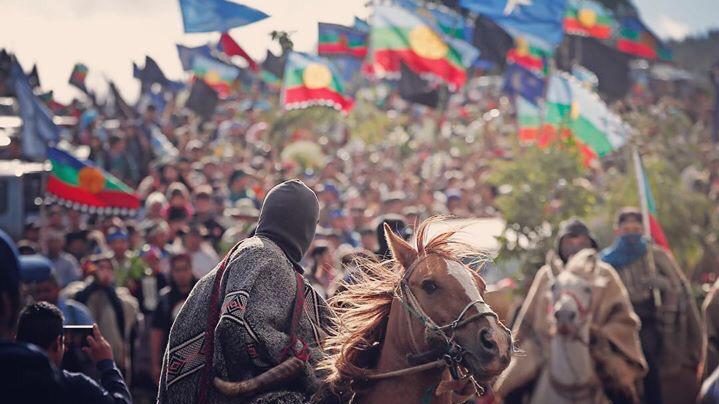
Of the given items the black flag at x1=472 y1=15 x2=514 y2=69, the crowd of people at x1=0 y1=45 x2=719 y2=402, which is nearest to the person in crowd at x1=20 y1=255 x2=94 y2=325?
the crowd of people at x1=0 y1=45 x2=719 y2=402

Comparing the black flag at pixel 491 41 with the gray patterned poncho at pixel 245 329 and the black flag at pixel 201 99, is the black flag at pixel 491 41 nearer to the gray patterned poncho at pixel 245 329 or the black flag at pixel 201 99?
the black flag at pixel 201 99

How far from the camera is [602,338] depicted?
10828 mm

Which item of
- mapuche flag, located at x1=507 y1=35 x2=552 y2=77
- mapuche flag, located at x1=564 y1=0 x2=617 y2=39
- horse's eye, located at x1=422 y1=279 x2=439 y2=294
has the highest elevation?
horse's eye, located at x1=422 y1=279 x2=439 y2=294

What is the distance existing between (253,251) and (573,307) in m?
4.75

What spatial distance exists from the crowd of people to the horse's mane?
56 cm

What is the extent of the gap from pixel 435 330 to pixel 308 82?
41.2 feet

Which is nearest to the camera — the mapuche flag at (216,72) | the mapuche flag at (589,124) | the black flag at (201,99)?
the mapuche flag at (589,124)

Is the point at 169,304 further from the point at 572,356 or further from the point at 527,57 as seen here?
the point at 527,57

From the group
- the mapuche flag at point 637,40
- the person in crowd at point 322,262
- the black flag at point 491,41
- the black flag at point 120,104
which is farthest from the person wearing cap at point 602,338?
the mapuche flag at point 637,40

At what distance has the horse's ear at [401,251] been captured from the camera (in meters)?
6.19

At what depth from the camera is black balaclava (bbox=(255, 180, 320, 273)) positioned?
6.12 meters

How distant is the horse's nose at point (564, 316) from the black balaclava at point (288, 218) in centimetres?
428

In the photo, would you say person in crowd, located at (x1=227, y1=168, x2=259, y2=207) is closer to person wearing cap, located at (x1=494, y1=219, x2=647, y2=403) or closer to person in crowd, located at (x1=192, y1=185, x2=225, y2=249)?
person in crowd, located at (x1=192, y1=185, x2=225, y2=249)

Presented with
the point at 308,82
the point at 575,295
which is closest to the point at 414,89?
the point at 308,82
